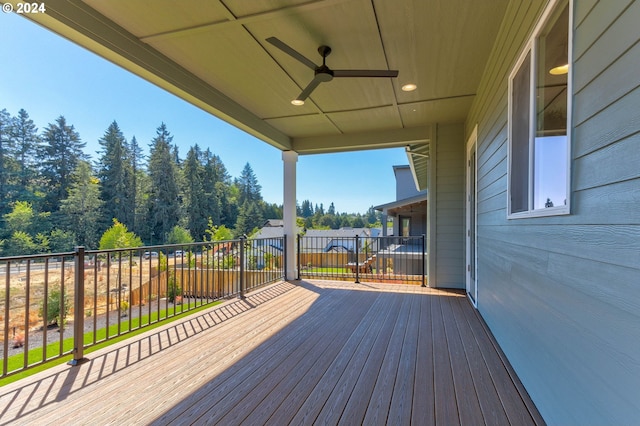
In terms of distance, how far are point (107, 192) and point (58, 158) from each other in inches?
186

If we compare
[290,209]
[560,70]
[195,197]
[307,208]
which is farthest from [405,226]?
[307,208]

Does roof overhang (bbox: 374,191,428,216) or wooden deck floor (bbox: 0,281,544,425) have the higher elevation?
roof overhang (bbox: 374,191,428,216)

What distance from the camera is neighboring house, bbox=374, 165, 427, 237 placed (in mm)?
10246

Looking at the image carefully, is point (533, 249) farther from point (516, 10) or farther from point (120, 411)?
point (120, 411)

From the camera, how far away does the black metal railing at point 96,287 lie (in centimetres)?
217

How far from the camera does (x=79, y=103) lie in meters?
29.6

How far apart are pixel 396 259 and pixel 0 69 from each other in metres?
29.1

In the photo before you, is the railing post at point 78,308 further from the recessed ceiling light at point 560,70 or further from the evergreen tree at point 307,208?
the evergreen tree at point 307,208

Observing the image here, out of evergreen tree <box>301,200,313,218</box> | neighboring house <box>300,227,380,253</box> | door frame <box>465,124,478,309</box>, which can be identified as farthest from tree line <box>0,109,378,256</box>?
door frame <box>465,124,478,309</box>

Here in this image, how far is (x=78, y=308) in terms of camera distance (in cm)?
234

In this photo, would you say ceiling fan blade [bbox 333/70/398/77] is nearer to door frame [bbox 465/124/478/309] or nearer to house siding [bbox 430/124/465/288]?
door frame [bbox 465/124/478/309]

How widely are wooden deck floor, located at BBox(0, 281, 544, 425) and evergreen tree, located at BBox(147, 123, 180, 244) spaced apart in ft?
101

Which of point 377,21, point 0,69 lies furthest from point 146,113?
point 377,21

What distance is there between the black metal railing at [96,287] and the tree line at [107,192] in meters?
16.8
